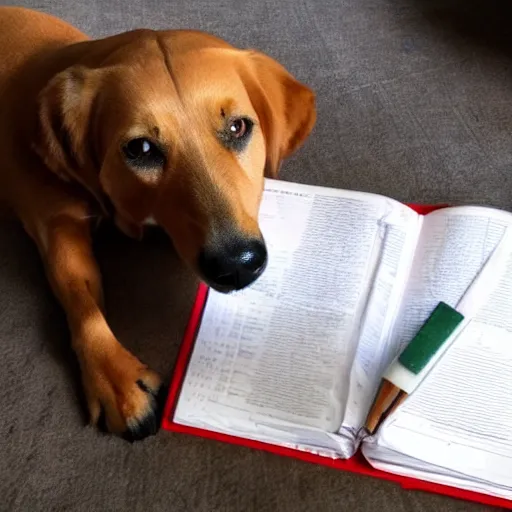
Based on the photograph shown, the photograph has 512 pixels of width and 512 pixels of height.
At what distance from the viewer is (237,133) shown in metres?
1.19

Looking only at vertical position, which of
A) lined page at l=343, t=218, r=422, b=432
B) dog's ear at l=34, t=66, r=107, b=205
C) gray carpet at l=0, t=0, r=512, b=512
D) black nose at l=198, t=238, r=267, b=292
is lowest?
gray carpet at l=0, t=0, r=512, b=512

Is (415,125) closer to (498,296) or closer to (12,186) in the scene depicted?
(498,296)

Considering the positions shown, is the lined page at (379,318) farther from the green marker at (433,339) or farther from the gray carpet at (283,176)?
the gray carpet at (283,176)

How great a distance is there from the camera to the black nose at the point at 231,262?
113 cm

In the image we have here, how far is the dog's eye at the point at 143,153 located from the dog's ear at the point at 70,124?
0.39 ft

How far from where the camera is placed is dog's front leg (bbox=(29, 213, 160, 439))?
1291 millimetres

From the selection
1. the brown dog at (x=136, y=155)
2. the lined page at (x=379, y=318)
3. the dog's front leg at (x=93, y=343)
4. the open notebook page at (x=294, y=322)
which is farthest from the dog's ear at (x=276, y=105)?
the dog's front leg at (x=93, y=343)

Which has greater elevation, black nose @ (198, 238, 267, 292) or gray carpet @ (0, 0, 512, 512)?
black nose @ (198, 238, 267, 292)

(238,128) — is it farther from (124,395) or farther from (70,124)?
(124,395)

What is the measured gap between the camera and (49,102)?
1247 mm

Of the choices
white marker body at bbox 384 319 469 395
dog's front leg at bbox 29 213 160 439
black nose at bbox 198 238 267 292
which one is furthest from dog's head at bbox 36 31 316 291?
white marker body at bbox 384 319 469 395

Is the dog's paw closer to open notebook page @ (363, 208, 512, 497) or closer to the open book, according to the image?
the open book

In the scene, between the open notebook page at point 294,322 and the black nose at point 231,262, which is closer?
the black nose at point 231,262

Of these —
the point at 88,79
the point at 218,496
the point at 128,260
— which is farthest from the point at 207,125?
the point at 218,496
